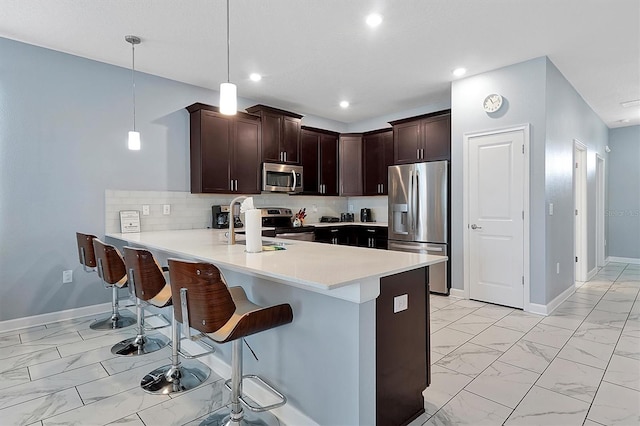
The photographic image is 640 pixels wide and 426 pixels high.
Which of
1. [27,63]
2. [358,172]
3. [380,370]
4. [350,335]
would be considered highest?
[27,63]

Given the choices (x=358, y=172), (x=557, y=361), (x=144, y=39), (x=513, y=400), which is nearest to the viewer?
(x=513, y=400)

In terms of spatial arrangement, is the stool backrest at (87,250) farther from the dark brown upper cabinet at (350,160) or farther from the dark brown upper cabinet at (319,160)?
the dark brown upper cabinet at (350,160)

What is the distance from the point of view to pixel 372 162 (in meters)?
5.95

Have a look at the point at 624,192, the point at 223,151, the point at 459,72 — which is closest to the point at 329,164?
the point at 223,151

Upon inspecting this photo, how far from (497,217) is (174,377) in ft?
11.7

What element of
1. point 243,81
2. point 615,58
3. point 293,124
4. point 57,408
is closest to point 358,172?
point 293,124

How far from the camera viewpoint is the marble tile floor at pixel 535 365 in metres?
1.98

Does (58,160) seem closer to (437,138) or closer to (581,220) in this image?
(437,138)

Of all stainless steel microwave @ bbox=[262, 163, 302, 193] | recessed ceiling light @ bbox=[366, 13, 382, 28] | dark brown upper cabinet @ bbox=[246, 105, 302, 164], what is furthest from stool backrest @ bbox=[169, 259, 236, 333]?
dark brown upper cabinet @ bbox=[246, 105, 302, 164]

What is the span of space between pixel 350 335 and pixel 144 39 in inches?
127

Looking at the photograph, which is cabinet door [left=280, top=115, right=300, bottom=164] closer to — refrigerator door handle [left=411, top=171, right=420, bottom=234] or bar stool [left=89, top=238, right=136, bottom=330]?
refrigerator door handle [left=411, top=171, right=420, bottom=234]

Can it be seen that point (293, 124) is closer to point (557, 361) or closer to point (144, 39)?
point (144, 39)

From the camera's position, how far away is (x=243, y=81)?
4328 mm

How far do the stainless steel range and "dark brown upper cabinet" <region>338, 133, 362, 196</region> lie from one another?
1233 millimetres
